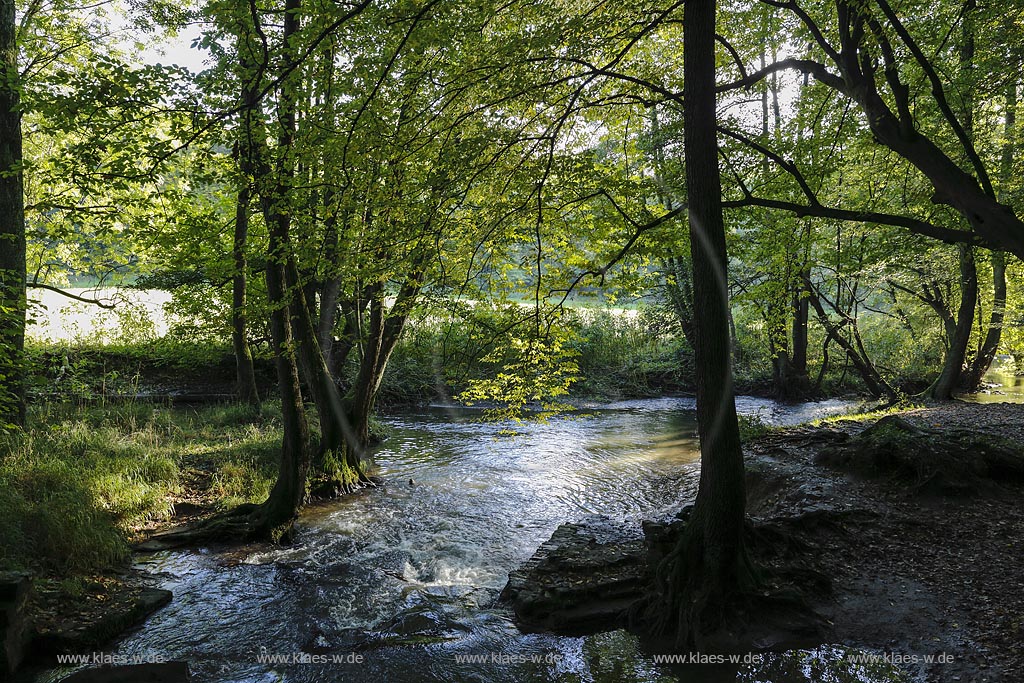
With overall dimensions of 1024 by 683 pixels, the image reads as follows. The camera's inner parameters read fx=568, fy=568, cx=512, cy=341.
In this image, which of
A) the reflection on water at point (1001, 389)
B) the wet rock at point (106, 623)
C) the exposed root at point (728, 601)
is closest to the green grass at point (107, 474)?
the wet rock at point (106, 623)

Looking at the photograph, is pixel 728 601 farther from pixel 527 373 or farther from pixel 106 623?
pixel 106 623

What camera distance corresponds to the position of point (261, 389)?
18250 mm

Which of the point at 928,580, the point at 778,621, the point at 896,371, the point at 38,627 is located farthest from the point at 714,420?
the point at 896,371

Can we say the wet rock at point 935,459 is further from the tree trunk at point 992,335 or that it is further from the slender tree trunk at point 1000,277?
the tree trunk at point 992,335

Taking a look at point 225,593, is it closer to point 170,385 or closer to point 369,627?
point 369,627

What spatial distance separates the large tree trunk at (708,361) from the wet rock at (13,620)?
5.67 meters

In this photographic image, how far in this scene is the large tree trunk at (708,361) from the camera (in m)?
5.50

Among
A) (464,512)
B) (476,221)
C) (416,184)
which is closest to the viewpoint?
(416,184)

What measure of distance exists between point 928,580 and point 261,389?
17.6 meters

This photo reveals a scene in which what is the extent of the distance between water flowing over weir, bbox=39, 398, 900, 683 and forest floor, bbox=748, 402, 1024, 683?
2.09ft

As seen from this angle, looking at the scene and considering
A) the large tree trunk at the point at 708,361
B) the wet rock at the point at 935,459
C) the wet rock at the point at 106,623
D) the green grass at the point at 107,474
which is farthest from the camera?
the wet rock at the point at 935,459

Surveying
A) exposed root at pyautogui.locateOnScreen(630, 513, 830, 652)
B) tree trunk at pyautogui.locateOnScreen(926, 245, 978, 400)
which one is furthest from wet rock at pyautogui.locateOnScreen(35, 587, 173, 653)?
tree trunk at pyautogui.locateOnScreen(926, 245, 978, 400)

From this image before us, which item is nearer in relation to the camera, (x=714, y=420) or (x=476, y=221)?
(x=714, y=420)

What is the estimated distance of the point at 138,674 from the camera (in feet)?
15.6
